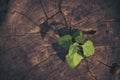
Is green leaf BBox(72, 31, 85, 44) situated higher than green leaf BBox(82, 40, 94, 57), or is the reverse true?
green leaf BBox(72, 31, 85, 44)

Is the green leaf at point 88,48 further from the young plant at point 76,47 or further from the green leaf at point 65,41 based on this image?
the green leaf at point 65,41

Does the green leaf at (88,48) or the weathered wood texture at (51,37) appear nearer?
the green leaf at (88,48)

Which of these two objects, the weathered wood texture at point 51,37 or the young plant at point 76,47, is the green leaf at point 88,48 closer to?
the young plant at point 76,47

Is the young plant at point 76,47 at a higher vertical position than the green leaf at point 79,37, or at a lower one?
A: lower

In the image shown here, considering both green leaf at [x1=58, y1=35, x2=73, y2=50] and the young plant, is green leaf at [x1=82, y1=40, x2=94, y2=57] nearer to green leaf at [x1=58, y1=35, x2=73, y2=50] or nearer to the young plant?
the young plant

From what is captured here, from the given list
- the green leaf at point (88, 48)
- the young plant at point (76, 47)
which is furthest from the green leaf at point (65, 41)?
the green leaf at point (88, 48)

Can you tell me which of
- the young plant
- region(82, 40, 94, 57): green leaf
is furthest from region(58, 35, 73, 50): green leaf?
region(82, 40, 94, 57): green leaf

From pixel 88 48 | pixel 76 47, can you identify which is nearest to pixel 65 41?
pixel 76 47
